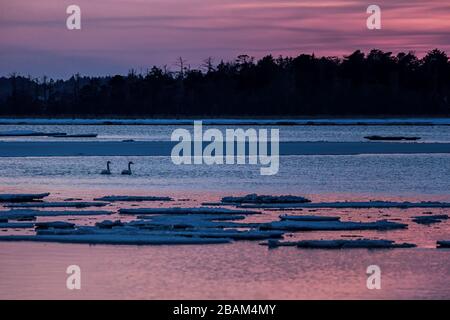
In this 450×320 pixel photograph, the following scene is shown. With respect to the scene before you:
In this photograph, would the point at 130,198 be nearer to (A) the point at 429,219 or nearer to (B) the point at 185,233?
(B) the point at 185,233

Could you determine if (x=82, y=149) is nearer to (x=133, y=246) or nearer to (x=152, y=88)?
(x=133, y=246)

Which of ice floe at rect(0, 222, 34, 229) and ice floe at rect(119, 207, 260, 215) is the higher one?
ice floe at rect(119, 207, 260, 215)

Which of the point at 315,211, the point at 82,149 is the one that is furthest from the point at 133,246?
the point at 82,149

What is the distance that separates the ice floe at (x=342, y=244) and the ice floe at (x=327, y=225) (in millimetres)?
1176

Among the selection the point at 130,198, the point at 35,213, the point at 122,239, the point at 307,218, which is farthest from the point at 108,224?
the point at 130,198

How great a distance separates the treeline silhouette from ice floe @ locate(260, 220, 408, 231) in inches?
3130

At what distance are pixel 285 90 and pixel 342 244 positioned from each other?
81.5 m

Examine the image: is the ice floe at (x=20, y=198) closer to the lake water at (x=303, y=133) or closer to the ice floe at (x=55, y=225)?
the ice floe at (x=55, y=225)

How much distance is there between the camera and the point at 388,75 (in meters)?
95.7

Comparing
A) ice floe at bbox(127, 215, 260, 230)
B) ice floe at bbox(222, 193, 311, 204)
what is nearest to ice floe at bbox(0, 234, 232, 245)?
ice floe at bbox(127, 215, 260, 230)

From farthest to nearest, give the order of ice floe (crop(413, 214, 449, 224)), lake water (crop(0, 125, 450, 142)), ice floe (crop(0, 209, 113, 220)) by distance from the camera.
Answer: lake water (crop(0, 125, 450, 142)), ice floe (crop(0, 209, 113, 220)), ice floe (crop(413, 214, 449, 224))

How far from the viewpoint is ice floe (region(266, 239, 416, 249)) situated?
39.8 feet

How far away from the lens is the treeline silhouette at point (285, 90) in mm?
93875

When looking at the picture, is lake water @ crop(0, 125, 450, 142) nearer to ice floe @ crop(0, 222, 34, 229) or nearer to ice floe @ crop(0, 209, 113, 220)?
ice floe @ crop(0, 209, 113, 220)
